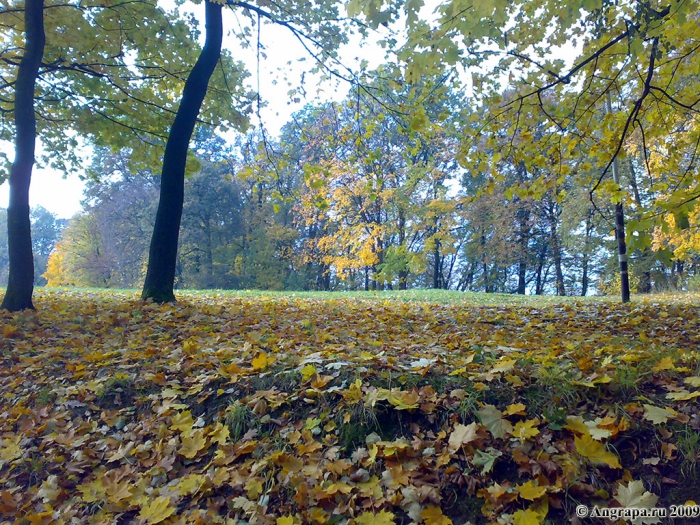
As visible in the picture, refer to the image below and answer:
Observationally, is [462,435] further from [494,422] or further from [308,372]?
[308,372]

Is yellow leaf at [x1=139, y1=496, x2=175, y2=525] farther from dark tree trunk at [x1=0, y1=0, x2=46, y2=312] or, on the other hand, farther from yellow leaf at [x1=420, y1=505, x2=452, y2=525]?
dark tree trunk at [x1=0, y1=0, x2=46, y2=312]

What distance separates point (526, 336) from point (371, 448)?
246cm

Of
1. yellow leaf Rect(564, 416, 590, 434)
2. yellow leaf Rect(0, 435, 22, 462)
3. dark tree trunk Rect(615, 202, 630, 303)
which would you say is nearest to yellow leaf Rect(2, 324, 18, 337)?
yellow leaf Rect(0, 435, 22, 462)

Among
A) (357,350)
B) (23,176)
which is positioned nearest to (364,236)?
(23,176)

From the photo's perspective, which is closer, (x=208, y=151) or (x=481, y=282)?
(x=481, y=282)

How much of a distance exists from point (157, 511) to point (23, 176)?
634 centimetres

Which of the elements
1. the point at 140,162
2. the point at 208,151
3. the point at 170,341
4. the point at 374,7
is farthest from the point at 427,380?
the point at 208,151

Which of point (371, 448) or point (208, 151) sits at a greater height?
point (208, 151)

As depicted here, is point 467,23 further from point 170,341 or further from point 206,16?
point 206,16

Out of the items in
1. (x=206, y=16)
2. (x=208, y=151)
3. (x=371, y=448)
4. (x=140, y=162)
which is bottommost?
(x=371, y=448)

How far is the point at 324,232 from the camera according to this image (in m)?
28.0

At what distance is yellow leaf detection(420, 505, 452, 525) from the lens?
179 cm

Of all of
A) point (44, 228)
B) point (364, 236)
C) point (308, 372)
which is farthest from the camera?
point (44, 228)

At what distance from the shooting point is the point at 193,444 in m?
2.52
